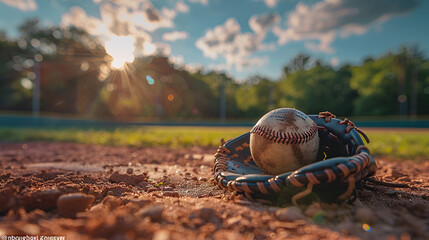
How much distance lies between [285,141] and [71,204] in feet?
4.84

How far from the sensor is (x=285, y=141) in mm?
1952

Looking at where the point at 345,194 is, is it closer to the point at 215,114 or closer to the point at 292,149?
the point at 292,149

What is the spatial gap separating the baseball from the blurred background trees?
2623 centimetres

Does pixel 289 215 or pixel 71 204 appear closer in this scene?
pixel 289 215

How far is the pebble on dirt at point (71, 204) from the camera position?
4.69 ft

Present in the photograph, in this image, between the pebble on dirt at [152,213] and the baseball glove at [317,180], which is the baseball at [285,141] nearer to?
the baseball glove at [317,180]

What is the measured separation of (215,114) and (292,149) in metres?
37.1

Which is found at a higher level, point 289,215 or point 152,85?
point 152,85

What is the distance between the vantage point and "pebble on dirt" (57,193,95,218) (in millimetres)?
1429

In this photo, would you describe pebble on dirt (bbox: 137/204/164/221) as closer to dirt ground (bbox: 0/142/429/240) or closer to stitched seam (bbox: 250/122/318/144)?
dirt ground (bbox: 0/142/429/240)

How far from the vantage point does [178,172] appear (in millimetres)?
2955

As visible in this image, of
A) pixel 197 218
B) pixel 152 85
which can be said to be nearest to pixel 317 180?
pixel 197 218

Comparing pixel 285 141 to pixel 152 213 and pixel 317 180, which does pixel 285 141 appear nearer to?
pixel 317 180

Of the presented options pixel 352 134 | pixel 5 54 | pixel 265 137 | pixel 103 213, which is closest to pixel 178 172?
pixel 265 137
